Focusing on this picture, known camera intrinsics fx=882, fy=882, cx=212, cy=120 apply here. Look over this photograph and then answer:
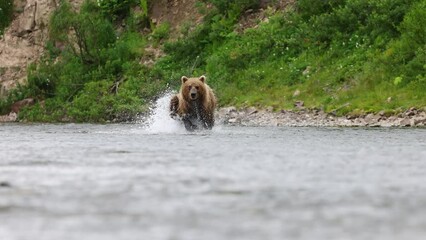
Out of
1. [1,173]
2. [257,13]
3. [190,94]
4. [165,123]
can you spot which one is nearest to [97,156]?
[1,173]

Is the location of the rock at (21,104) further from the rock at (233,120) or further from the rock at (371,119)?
the rock at (371,119)

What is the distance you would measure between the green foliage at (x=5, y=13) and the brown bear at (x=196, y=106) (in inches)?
1286

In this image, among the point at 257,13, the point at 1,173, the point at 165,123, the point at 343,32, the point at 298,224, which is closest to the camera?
the point at 298,224

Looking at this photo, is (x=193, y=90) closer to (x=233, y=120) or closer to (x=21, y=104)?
(x=233, y=120)

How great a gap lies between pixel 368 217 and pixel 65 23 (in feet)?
123

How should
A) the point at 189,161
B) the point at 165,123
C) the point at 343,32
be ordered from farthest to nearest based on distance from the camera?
the point at 343,32, the point at 165,123, the point at 189,161

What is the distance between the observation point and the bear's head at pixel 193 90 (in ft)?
69.1

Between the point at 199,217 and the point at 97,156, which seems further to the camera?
the point at 97,156

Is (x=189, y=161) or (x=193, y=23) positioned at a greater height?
(x=193, y=23)

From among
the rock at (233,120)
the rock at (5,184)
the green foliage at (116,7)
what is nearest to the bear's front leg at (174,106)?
the rock at (233,120)

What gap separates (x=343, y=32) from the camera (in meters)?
35.3

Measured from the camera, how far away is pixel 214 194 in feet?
26.1

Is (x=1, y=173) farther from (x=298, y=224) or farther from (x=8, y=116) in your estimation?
(x=8, y=116)

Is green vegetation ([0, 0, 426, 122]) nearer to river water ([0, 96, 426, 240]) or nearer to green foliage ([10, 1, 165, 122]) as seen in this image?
green foliage ([10, 1, 165, 122])
